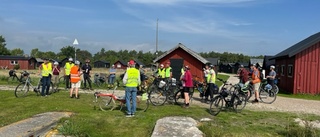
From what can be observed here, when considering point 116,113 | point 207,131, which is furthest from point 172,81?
point 207,131

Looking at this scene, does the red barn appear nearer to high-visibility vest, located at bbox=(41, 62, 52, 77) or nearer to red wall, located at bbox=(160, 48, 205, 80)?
red wall, located at bbox=(160, 48, 205, 80)

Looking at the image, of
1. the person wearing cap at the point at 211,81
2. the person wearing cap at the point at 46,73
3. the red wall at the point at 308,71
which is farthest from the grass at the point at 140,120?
the red wall at the point at 308,71

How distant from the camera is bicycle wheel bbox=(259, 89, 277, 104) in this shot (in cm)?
1528

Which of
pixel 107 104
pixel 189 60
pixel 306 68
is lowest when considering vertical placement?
pixel 107 104

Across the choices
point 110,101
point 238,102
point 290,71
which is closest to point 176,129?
point 110,101

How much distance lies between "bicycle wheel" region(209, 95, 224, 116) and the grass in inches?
7.0

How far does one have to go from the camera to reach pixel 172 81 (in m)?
14.1

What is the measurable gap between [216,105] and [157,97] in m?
2.61

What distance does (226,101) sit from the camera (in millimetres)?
11430

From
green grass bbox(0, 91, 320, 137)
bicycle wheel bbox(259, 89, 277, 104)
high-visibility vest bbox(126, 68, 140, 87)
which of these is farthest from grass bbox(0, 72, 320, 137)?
bicycle wheel bbox(259, 89, 277, 104)

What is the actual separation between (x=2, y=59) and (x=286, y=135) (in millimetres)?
76703

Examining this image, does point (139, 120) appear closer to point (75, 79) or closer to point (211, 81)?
point (211, 81)

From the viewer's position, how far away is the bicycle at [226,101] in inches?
431

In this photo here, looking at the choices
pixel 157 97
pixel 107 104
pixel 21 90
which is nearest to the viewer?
pixel 107 104
